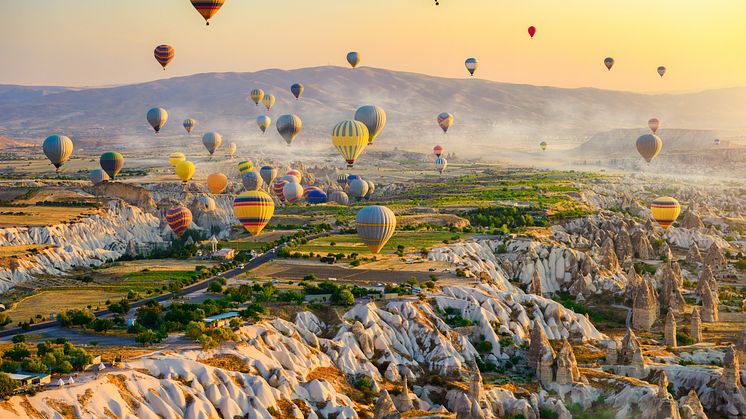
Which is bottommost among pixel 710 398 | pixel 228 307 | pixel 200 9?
pixel 710 398

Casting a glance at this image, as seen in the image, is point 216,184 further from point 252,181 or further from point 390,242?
point 390,242

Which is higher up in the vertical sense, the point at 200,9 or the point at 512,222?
the point at 200,9

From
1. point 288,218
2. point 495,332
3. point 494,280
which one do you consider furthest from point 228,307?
point 288,218

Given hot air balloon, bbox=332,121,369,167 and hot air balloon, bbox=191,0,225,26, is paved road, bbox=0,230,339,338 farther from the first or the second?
hot air balloon, bbox=191,0,225,26

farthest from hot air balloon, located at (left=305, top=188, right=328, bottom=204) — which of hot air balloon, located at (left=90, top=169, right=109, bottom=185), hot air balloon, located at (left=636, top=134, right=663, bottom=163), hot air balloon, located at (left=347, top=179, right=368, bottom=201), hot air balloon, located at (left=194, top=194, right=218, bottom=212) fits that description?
hot air balloon, located at (left=636, top=134, right=663, bottom=163)

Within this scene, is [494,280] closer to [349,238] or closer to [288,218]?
[349,238]

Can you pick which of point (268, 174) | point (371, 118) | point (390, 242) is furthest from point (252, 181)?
point (390, 242)
